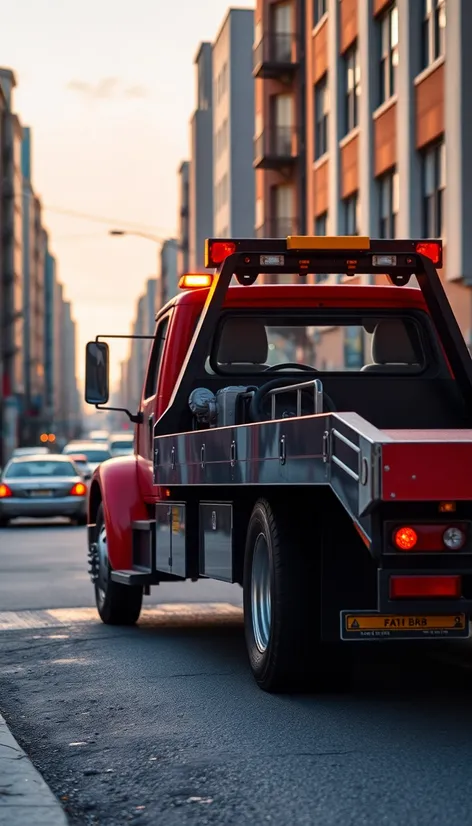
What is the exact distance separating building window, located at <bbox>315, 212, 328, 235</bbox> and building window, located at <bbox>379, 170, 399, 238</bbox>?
704 cm

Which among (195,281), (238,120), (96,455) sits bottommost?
(96,455)

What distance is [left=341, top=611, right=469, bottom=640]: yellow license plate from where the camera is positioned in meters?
6.79

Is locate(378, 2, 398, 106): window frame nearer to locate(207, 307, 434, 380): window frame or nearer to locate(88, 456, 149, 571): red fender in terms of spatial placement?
locate(88, 456, 149, 571): red fender

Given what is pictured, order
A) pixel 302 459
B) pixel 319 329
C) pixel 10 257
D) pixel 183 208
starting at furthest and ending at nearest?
pixel 183 208 → pixel 10 257 → pixel 319 329 → pixel 302 459

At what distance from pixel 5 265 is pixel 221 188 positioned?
988 inches

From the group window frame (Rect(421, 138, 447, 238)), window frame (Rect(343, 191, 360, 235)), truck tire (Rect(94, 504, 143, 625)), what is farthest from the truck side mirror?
window frame (Rect(343, 191, 360, 235))

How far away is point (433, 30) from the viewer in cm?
2756

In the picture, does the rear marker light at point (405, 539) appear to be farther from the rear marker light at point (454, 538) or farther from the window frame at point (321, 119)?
the window frame at point (321, 119)

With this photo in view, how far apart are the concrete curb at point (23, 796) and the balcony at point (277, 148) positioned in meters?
42.2

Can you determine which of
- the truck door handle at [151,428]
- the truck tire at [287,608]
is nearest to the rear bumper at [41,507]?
the truck door handle at [151,428]

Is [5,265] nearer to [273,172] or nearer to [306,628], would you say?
[273,172]

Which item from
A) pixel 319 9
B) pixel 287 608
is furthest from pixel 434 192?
pixel 287 608

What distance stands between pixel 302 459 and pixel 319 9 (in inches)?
1370

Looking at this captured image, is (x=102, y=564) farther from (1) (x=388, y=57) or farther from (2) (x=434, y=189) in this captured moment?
(1) (x=388, y=57)
